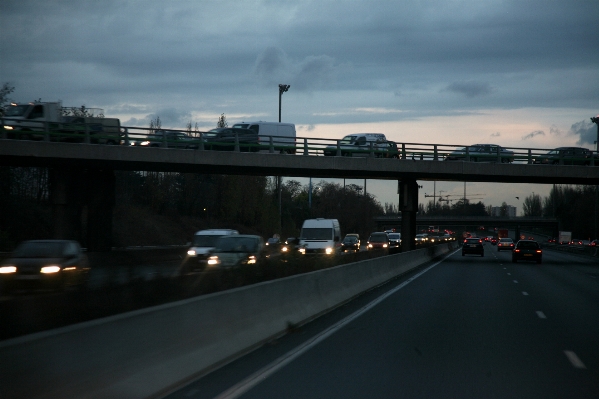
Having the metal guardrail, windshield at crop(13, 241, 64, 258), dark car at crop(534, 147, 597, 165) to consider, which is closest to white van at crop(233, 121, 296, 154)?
the metal guardrail

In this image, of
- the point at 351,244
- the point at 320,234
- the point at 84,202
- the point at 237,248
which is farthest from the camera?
the point at 351,244

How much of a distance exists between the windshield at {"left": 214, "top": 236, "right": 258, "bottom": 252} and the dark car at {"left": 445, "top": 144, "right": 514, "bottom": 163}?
2341cm

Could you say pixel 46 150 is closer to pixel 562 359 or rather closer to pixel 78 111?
pixel 562 359

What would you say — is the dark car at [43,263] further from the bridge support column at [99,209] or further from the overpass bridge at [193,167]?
the bridge support column at [99,209]

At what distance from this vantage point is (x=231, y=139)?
1772 inches

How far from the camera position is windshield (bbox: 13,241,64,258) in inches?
821

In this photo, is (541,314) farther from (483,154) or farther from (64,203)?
(64,203)

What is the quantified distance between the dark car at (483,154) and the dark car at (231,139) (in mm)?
12742

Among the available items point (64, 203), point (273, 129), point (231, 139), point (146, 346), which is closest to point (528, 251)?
point (273, 129)

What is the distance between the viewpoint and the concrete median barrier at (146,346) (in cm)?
596

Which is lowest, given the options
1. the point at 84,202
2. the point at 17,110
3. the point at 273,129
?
the point at 84,202

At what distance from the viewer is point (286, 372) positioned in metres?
9.84

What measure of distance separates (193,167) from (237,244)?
18.8 m

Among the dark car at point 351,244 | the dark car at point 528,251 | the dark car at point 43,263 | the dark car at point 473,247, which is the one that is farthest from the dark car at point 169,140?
the dark car at point 473,247
